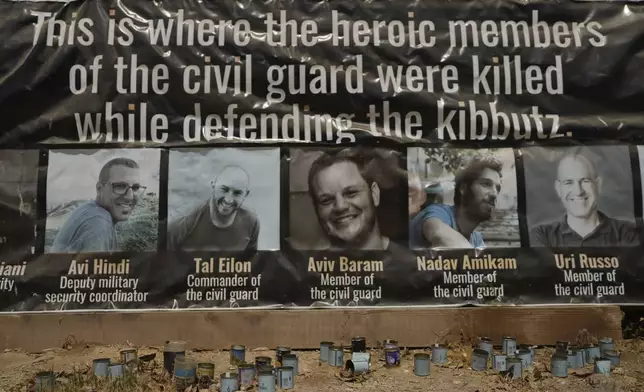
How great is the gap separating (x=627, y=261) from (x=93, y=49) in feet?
16.7

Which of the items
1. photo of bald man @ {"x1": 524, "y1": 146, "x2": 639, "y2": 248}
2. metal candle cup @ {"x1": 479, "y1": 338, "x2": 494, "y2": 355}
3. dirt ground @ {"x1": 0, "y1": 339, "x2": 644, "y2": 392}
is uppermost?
photo of bald man @ {"x1": 524, "y1": 146, "x2": 639, "y2": 248}

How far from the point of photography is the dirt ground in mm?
4453

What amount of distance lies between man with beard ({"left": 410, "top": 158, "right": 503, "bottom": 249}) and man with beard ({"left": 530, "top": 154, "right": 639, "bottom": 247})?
0.49 m

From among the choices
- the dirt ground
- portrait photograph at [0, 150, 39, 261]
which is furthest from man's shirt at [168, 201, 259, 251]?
portrait photograph at [0, 150, 39, 261]

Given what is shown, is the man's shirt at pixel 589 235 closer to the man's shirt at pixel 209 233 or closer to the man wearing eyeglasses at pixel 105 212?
the man's shirt at pixel 209 233

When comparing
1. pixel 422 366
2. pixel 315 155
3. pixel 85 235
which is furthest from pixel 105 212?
pixel 422 366

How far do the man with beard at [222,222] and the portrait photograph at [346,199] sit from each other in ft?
1.28

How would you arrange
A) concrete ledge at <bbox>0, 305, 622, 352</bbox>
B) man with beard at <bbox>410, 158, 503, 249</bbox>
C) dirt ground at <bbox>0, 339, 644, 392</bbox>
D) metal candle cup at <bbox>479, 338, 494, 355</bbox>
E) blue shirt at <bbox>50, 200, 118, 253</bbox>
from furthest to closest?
man with beard at <bbox>410, 158, 503, 249</bbox>
blue shirt at <bbox>50, 200, 118, 253</bbox>
concrete ledge at <bbox>0, 305, 622, 352</bbox>
metal candle cup at <bbox>479, 338, 494, 355</bbox>
dirt ground at <bbox>0, 339, 644, 392</bbox>

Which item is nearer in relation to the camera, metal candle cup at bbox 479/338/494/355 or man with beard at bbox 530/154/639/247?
metal candle cup at bbox 479/338/494/355

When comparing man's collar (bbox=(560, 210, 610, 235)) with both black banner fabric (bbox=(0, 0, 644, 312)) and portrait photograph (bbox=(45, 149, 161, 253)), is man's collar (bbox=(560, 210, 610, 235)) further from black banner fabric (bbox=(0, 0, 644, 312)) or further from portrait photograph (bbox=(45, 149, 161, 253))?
portrait photograph (bbox=(45, 149, 161, 253))

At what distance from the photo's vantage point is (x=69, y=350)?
5141mm

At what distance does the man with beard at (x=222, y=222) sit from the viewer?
539cm

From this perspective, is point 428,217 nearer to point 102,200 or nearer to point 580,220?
point 580,220

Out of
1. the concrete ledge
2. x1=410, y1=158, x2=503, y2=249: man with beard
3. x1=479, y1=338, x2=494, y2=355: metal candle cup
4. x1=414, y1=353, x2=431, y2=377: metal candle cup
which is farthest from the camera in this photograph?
x1=410, y1=158, x2=503, y2=249: man with beard
